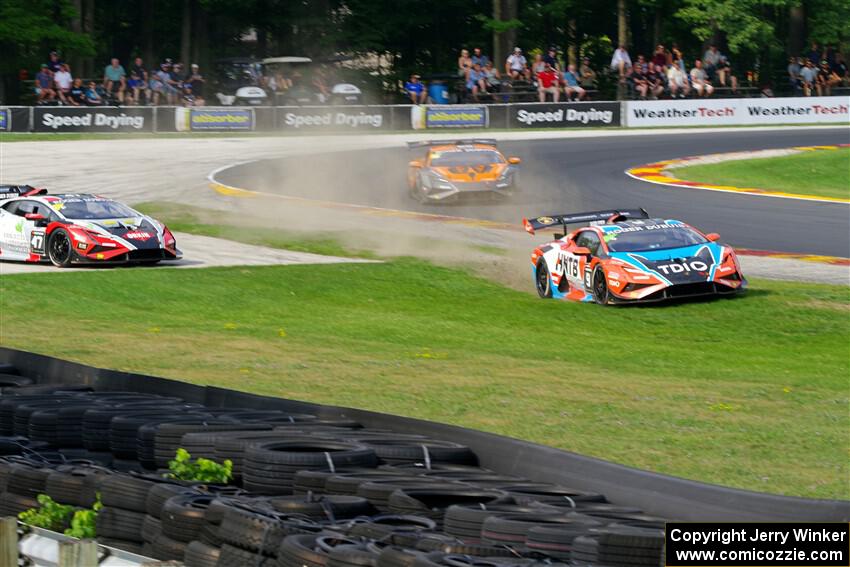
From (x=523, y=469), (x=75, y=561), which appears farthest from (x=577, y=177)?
(x=75, y=561)

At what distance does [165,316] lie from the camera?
18.1 meters

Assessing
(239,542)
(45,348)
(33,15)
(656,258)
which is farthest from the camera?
(33,15)

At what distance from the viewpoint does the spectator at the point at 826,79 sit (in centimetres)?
4650

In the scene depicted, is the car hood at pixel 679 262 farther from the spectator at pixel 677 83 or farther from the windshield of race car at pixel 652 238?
the spectator at pixel 677 83

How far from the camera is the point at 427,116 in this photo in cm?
4434

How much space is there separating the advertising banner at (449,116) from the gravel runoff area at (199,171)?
53.8 inches

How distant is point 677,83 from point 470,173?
62.8ft

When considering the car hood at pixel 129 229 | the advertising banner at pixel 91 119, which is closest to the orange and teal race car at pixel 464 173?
the car hood at pixel 129 229

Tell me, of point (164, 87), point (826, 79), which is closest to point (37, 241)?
point (164, 87)

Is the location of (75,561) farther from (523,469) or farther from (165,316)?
(165,316)

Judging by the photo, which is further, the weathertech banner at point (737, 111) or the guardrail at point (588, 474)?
the weathertech banner at point (737, 111)

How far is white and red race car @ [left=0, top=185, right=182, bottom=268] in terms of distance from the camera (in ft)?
72.1

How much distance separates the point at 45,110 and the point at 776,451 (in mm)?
36672

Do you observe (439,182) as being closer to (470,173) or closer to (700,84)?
(470,173)
